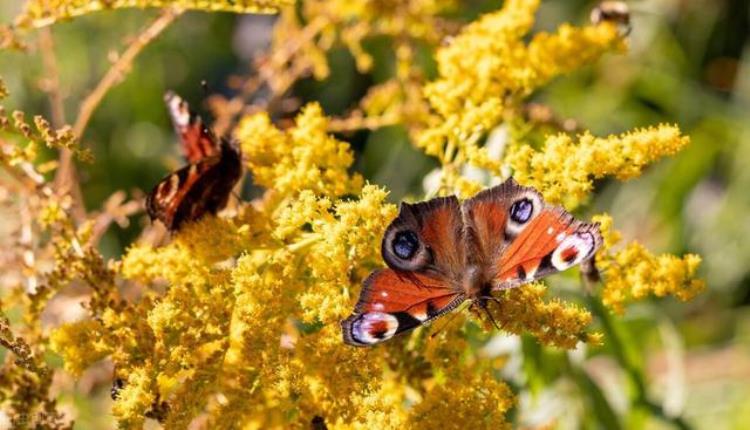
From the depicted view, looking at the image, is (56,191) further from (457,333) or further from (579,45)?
(579,45)

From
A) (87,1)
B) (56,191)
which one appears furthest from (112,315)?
(87,1)

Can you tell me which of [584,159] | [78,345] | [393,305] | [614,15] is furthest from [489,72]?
[78,345]

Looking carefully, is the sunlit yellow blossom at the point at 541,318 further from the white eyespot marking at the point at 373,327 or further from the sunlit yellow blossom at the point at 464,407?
the white eyespot marking at the point at 373,327

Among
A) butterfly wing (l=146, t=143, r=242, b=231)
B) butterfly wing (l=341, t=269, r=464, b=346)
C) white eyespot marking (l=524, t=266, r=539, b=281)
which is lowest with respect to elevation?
white eyespot marking (l=524, t=266, r=539, b=281)

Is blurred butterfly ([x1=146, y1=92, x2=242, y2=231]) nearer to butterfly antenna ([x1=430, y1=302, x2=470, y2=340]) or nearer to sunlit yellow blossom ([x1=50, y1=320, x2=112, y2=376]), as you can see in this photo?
sunlit yellow blossom ([x1=50, y1=320, x2=112, y2=376])

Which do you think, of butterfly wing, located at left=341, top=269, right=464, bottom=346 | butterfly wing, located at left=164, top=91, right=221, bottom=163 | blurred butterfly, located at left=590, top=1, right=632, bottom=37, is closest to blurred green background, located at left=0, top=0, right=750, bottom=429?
blurred butterfly, located at left=590, top=1, right=632, bottom=37

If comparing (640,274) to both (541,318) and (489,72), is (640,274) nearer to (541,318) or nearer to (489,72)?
(541,318)

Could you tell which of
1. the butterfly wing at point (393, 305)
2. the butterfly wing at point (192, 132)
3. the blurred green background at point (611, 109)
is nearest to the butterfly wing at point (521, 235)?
the butterfly wing at point (393, 305)
